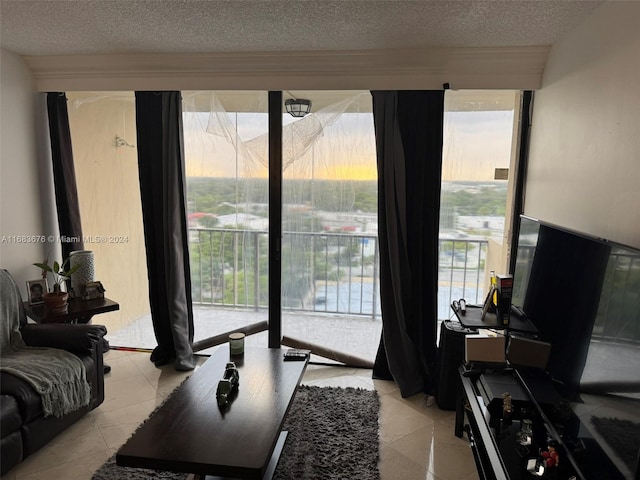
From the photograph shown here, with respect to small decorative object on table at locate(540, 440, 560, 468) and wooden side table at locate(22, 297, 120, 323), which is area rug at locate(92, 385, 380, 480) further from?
wooden side table at locate(22, 297, 120, 323)

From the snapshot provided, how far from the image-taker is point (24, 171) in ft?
10.6

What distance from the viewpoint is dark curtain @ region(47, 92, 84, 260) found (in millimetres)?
3348

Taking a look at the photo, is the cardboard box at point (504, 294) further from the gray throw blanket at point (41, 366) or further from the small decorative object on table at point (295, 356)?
the gray throw blanket at point (41, 366)

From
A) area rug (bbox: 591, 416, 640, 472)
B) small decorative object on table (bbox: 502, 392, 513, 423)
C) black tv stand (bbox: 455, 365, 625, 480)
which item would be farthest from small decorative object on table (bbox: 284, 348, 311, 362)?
area rug (bbox: 591, 416, 640, 472)

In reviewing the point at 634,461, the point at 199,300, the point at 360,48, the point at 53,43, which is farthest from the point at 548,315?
the point at 53,43

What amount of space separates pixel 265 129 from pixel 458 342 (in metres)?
2.02

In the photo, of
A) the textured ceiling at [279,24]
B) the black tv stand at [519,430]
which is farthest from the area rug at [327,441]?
the textured ceiling at [279,24]

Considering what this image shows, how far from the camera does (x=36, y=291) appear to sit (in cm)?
303

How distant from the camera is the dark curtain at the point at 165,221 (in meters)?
3.23

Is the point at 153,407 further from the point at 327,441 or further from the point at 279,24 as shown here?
the point at 279,24

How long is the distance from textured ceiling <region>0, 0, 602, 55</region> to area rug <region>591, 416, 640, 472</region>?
181 cm

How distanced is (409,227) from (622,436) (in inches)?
74.2

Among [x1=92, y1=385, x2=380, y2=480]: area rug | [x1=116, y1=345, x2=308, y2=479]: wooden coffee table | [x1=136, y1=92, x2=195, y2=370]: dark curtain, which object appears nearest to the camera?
[x1=116, y1=345, x2=308, y2=479]: wooden coffee table

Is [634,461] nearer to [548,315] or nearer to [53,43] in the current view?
[548,315]
